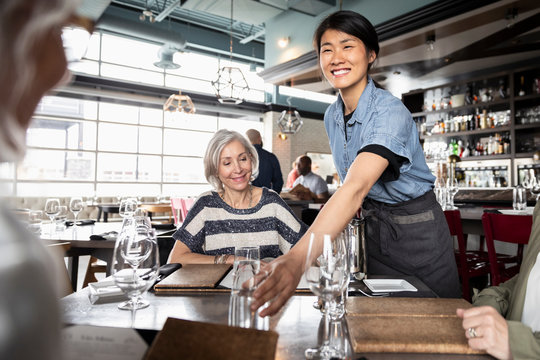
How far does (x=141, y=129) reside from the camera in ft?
33.0

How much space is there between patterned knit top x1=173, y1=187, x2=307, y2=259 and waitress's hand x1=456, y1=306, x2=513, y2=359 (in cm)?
140

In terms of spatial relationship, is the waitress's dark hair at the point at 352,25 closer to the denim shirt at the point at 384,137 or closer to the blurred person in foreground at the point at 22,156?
the denim shirt at the point at 384,137

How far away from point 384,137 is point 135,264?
0.90 metres

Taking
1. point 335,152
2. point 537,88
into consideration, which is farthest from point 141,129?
point 335,152

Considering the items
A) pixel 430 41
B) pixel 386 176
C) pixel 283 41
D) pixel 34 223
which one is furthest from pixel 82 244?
pixel 283 41

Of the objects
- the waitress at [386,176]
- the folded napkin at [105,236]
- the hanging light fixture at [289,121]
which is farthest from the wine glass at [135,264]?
the hanging light fixture at [289,121]

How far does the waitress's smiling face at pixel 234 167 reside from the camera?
2322 mm

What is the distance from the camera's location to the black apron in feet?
5.38

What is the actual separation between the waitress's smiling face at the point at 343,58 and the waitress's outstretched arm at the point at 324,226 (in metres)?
0.42

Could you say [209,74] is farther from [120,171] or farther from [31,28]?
[31,28]

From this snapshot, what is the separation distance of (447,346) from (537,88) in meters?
6.32

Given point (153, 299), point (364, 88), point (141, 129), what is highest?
point (141, 129)

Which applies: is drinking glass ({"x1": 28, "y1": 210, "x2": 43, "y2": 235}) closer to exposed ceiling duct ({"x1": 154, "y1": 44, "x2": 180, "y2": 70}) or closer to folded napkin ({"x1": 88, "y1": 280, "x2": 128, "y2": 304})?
folded napkin ({"x1": 88, "y1": 280, "x2": 128, "y2": 304})

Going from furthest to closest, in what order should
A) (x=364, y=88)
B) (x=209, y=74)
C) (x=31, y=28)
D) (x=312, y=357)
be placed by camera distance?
(x=209, y=74) → (x=364, y=88) → (x=312, y=357) → (x=31, y=28)
